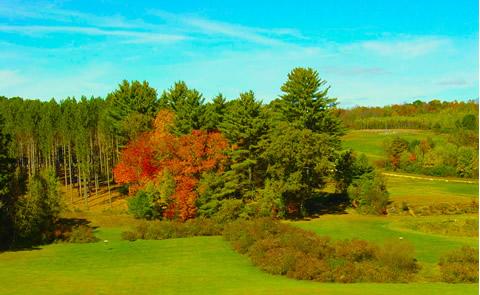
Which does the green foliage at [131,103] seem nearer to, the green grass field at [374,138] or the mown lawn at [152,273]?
the mown lawn at [152,273]

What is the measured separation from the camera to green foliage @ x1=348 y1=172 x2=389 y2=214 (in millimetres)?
61594

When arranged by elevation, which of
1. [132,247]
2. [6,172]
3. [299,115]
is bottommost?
[132,247]

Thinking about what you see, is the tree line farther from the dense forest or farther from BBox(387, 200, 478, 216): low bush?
BBox(387, 200, 478, 216): low bush

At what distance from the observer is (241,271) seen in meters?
32.6

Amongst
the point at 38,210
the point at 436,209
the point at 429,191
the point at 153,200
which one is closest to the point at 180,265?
the point at 38,210

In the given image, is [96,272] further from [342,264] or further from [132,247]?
[342,264]

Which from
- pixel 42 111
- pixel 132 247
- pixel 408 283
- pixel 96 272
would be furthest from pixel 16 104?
pixel 408 283

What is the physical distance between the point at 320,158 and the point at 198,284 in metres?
33.0

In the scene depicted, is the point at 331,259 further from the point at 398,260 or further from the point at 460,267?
the point at 460,267

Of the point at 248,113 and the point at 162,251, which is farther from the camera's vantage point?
the point at 248,113

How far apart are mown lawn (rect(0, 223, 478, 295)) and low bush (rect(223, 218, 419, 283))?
1.22 metres

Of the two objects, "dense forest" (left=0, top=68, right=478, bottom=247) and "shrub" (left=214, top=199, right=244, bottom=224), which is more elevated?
"dense forest" (left=0, top=68, right=478, bottom=247)

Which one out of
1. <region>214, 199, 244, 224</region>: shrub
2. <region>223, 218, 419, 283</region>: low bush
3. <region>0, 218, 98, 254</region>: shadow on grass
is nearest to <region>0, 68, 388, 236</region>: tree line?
<region>214, 199, 244, 224</region>: shrub

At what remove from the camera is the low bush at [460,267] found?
1163 inches
